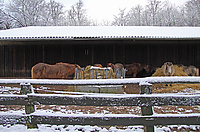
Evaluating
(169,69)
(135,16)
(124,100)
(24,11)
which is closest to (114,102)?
(124,100)

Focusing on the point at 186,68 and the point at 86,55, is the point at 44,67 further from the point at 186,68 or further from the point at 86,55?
the point at 186,68

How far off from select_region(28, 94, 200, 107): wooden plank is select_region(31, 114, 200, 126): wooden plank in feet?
0.72

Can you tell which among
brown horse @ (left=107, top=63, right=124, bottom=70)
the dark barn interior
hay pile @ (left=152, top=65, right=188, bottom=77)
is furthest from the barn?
hay pile @ (left=152, top=65, right=188, bottom=77)

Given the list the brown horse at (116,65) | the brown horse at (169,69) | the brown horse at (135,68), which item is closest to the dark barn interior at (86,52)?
the brown horse at (135,68)

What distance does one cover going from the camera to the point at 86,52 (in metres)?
11.5

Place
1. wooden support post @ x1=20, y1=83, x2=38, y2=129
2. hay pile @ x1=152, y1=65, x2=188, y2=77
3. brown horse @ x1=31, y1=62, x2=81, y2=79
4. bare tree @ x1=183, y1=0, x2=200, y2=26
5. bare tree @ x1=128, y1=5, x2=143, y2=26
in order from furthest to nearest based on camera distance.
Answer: bare tree @ x1=128, y1=5, x2=143, y2=26 → bare tree @ x1=183, y1=0, x2=200, y2=26 → hay pile @ x1=152, y1=65, x2=188, y2=77 → brown horse @ x1=31, y1=62, x2=81, y2=79 → wooden support post @ x1=20, y1=83, x2=38, y2=129

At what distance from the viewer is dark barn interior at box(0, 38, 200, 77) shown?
11453mm

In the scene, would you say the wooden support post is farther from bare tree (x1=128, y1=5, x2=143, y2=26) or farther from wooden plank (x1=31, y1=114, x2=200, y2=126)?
bare tree (x1=128, y1=5, x2=143, y2=26)

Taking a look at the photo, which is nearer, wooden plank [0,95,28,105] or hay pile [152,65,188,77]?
wooden plank [0,95,28,105]

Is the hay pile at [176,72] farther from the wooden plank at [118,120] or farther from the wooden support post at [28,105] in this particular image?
the wooden support post at [28,105]

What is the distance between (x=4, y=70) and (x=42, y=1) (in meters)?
22.5

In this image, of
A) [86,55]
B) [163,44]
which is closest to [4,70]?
[86,55]

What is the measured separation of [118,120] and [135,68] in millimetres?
9309

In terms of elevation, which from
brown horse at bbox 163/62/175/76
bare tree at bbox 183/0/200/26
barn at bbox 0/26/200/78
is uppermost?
bare tree at bbox 183/0/200/26
